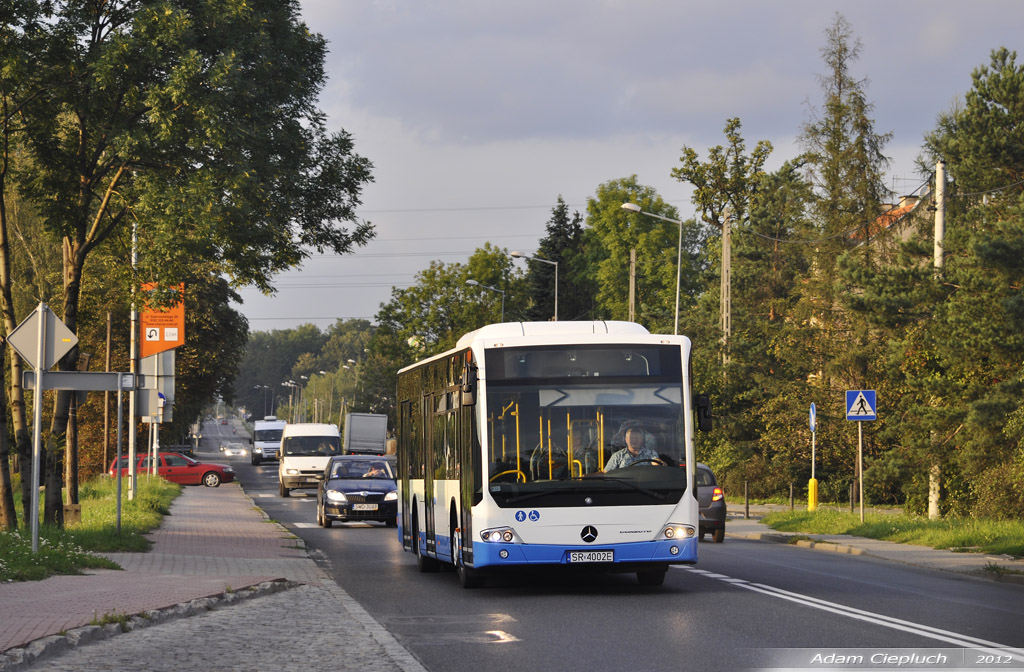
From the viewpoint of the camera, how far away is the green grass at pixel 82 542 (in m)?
15.9

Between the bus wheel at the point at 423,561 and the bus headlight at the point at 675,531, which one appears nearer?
the bus headlight at the point at 675,531

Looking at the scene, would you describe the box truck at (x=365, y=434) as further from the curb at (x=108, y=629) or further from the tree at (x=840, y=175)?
the curb at (x=108, y=629)

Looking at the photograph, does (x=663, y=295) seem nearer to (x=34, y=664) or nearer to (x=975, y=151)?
(x=975, y=151)

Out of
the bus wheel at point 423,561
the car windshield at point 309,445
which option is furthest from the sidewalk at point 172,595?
the car windshield at point 309,445

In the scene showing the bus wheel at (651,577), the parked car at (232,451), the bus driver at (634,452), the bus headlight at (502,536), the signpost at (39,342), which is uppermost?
the signpost at (39,342)

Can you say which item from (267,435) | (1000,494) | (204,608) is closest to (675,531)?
(204,608)

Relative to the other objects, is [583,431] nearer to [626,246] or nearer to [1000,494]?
[1000,494]

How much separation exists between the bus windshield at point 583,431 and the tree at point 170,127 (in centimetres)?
728

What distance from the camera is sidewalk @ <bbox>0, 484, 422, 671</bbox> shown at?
33.9 ft

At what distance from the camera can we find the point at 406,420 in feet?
68.4

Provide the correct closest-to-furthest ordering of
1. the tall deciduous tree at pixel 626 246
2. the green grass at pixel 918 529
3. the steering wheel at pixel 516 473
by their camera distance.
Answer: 1. the steering wheel at pixel 516 473
2. the green grass at pixel 918 529
3. the tall deciduous tree at pixel 626 246

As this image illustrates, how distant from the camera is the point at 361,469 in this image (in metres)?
31.6

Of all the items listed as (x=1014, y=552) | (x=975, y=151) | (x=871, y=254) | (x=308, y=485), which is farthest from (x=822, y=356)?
(x=1014, y=552)

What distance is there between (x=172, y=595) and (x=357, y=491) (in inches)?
667
